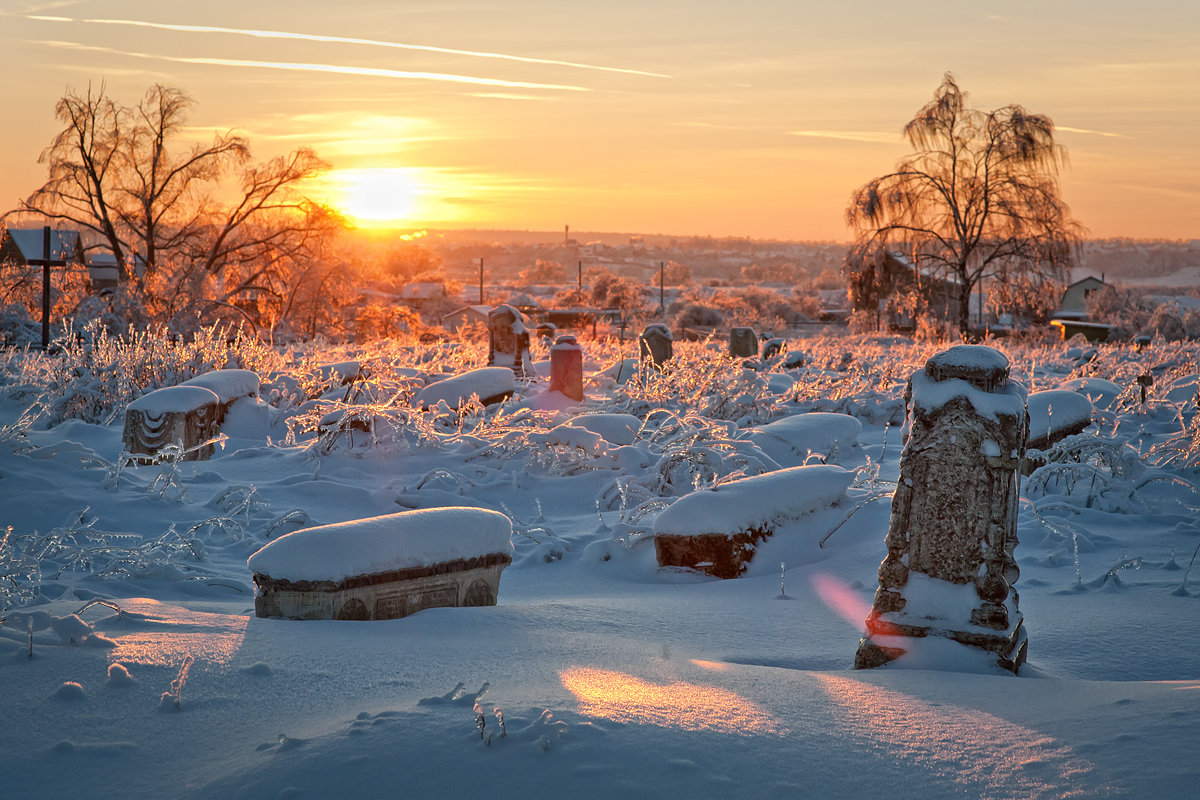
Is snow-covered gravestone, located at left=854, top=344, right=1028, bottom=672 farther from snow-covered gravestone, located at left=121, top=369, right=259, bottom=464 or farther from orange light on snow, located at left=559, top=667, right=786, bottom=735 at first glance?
snow-covered gravestone, located at left=121, top=369, right=259, bottom=464

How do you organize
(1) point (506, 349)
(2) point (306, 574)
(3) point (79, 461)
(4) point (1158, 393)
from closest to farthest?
1. (2) point (306, 574)
2. (3) point (79, 461)
3. (4) point (1158, 393)
4. (1) point (506, 349)

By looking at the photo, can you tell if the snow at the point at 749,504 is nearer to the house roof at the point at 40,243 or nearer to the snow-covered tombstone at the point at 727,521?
the snow-covered tombstone at the point at 727,521

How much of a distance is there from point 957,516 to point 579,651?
1.57m

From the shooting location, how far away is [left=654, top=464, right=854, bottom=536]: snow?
537 centimetres

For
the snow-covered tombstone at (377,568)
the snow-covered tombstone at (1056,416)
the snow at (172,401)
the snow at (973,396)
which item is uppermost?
the snow at (973,396)

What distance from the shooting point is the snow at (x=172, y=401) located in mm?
8391

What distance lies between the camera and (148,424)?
8.38 meters

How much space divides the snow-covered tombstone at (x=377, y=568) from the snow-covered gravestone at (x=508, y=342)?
1065cm

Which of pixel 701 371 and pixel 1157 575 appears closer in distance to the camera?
pixel 1157 575

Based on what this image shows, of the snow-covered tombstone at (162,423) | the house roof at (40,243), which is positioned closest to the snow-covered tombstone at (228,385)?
the snow-covered tombstone at (162,423)

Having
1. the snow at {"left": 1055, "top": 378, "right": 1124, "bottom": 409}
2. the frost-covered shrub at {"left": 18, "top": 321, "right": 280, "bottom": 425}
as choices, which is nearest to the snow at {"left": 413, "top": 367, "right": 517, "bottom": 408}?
the frost-covered shrub at {"left": 18, "top": 321, "right": 280, "bottom": 425}

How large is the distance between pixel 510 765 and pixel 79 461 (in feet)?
20.2

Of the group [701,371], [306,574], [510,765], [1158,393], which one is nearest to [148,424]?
[306,574]

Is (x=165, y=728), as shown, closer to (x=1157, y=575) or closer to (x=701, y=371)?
(x=1157, y=575)
